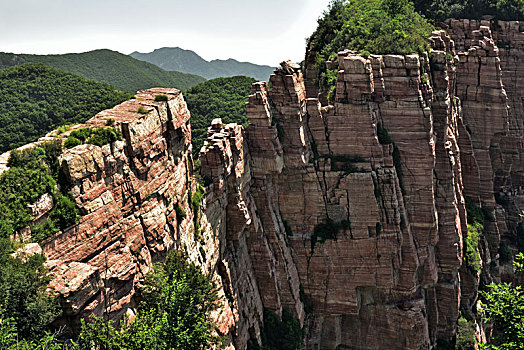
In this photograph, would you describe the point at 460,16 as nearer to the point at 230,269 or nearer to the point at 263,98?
the point at 263,98

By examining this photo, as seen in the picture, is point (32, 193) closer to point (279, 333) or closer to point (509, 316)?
point (279, 333)

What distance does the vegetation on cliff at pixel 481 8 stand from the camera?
6594 centimetres

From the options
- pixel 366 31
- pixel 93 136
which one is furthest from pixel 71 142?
pixel 366 31

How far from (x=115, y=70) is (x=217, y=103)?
71.6 metres

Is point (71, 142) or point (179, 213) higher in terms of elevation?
point (71, 142)

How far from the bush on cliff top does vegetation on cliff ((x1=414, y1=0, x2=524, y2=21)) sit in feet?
28.7

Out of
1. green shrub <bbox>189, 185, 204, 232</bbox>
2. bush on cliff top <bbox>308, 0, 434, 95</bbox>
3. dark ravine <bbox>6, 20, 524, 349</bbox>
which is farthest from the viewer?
bush on cliff top <bbox>308, 0, 434, 95</bbox>

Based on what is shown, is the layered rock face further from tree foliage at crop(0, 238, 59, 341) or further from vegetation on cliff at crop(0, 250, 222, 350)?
tree foliage at crop(0, 238, 59, 341)

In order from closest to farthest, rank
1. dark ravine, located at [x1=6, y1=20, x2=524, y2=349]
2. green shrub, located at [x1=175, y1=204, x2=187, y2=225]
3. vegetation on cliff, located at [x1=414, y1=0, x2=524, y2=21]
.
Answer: dark ravine, located at [x1=6, y1=20, x2=524, y2=349], green shrub, located at [x1=175, y1=204, x2=187, y2=225], vegetation on cliff, located at [x1=414, y1=0, x2=524, y2=21]

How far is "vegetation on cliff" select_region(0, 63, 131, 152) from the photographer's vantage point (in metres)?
65.5

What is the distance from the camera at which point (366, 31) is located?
157 ft

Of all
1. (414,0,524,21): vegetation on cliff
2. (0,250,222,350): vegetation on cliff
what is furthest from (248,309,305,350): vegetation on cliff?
(414,0,524,21): vegetation on cliff

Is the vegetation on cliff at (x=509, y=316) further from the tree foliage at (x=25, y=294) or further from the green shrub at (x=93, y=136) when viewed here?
the green shrub at (x=93, y=136)

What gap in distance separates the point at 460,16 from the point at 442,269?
41272 millimetres
